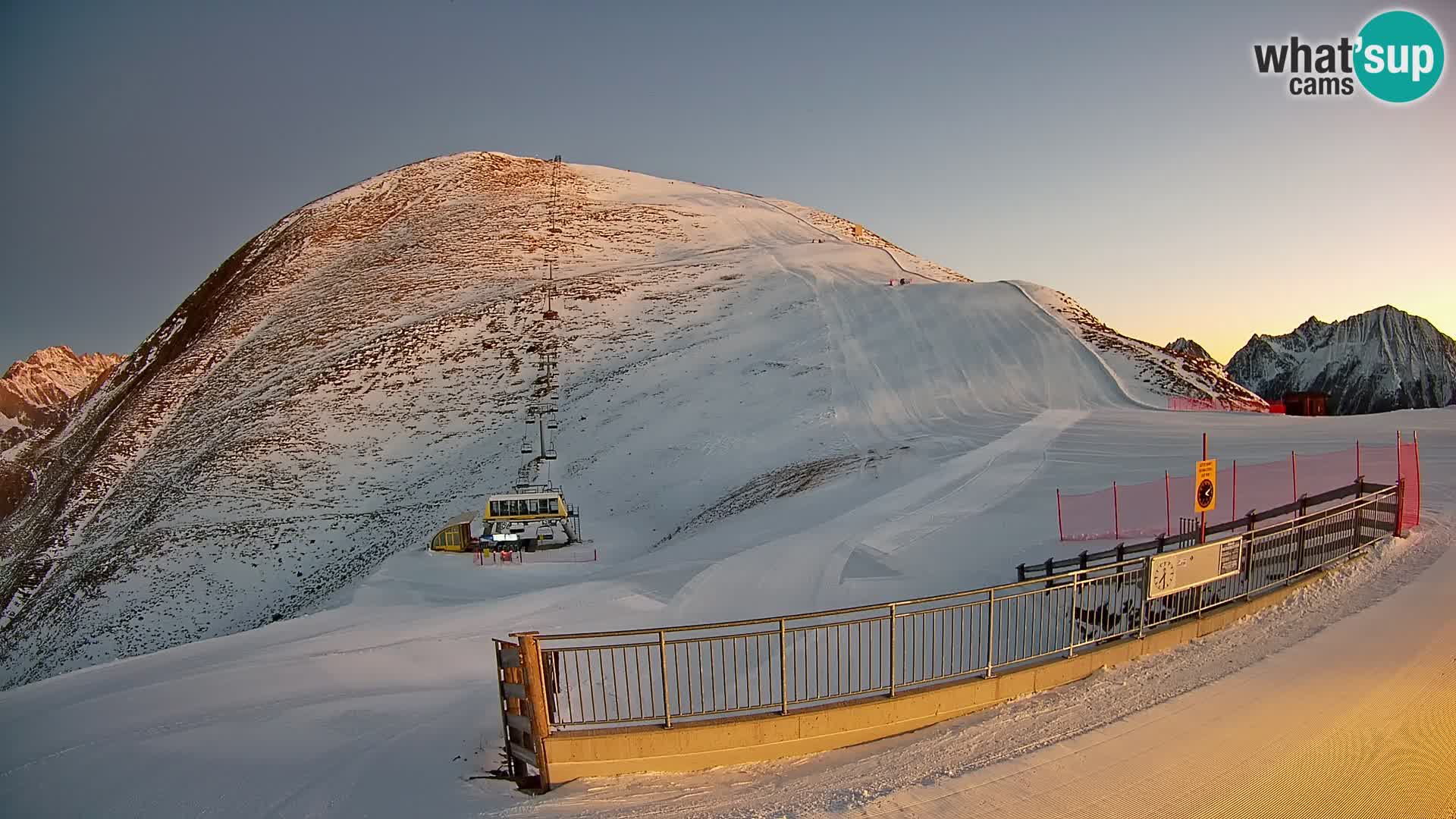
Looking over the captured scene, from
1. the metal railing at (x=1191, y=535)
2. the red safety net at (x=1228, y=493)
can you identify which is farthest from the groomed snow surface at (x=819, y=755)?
the red safety net at (x=1228, y=493)

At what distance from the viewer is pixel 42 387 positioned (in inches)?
1426

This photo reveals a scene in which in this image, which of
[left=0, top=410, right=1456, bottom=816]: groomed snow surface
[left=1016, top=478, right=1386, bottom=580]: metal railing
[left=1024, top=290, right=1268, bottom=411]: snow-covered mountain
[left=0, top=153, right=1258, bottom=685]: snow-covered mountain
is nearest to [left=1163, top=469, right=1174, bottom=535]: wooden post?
[left=1016, top=478, right=1386, bottom=580]: metal railing

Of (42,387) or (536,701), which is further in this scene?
(42,387)

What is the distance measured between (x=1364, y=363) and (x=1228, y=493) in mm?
158719

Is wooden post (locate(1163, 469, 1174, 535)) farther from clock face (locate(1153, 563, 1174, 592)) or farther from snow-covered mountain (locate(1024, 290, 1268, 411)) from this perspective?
snow-covered mountain (locate(1024, 290, 1268, 411))

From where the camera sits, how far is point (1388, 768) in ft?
20.9

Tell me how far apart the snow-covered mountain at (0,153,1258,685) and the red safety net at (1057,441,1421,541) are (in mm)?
8094

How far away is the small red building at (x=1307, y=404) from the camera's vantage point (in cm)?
4256

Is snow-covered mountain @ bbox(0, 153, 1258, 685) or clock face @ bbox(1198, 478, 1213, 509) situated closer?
clock face @ bbox(1198, 478, 1213, 509)

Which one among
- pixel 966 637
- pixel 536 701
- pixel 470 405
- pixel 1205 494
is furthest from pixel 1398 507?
pixel 470 405

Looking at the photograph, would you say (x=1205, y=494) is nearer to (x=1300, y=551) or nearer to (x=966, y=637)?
(x=1300, y=551)

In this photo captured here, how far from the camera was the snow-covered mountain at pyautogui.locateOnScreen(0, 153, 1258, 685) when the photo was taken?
34125 mm

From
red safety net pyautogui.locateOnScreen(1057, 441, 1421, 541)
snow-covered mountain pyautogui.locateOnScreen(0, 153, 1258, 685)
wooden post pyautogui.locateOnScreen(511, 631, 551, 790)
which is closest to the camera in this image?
wooden post pyautogui.locateOnScreen(511, 631, 551, 790)

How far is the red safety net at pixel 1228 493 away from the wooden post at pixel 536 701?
15.0m
